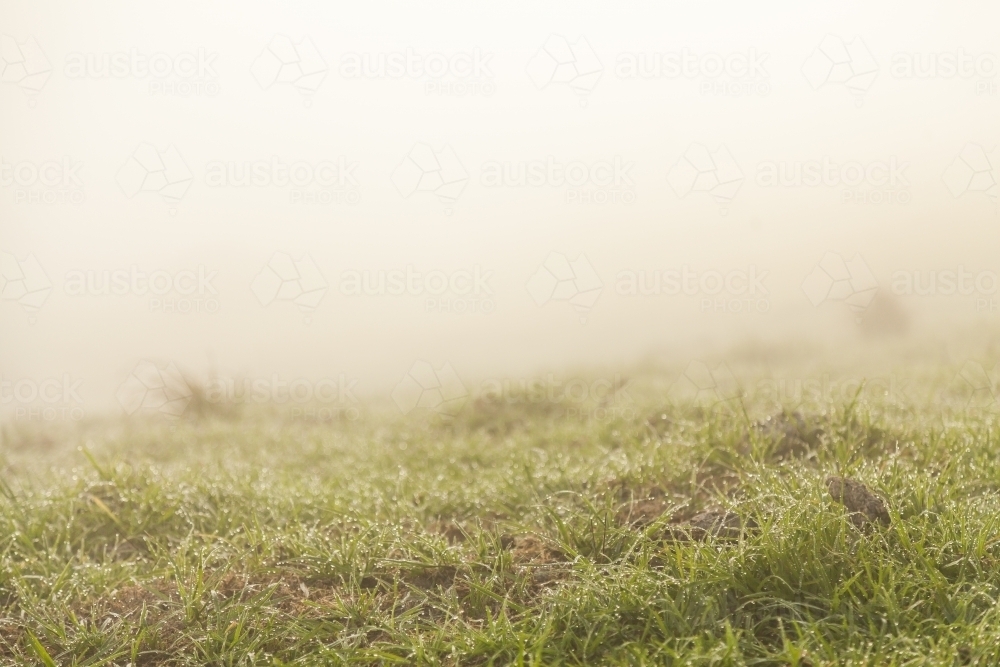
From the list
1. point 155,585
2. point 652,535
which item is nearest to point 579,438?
point 652,535

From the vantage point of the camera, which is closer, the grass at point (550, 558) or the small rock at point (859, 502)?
the grass at point (550, 558)

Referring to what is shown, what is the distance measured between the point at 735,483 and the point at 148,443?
4956 millimetres

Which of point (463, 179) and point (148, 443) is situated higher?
point (463, 179)

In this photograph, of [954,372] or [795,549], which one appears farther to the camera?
[954,372]

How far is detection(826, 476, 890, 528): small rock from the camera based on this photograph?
234cm

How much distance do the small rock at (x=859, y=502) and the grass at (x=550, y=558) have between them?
50 millimetres

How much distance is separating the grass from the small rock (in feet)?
0.16

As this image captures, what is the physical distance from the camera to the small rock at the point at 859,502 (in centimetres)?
234

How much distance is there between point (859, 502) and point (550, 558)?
1.06 metres

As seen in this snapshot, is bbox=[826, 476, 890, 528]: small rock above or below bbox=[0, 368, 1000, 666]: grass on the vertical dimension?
above

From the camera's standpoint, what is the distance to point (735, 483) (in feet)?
9.69

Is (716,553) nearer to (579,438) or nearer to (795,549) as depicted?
(795,549)

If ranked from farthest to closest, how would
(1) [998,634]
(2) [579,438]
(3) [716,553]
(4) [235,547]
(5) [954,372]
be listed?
(5) [954,372] < (2) [579,438] < (4) [235,547] < (3) [716,553] < (1) [998,634]

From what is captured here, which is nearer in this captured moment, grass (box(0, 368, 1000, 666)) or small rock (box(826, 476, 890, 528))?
grass (box(0, 368, 1000, 666))
